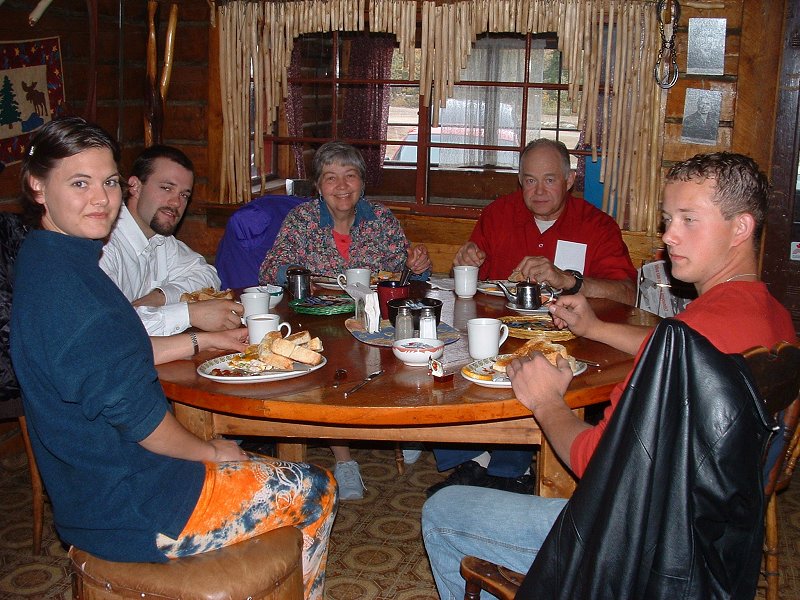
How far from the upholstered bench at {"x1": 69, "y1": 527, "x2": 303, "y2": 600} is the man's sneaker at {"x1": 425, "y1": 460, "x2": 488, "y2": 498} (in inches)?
61.8

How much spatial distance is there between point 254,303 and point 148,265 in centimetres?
91

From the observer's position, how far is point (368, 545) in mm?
3059

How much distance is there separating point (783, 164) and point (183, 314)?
10.9 feet

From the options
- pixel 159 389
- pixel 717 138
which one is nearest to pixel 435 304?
pixel 159 389

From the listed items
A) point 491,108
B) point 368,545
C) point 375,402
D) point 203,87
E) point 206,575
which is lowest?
point 368,545

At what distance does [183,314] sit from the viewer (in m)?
2.46

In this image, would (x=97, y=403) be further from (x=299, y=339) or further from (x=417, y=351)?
(x=417, y=351)

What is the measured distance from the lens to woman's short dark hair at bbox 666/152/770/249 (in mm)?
1740

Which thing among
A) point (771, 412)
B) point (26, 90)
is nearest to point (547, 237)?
point (771, 412)

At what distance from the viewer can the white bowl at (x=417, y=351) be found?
216 centimetres

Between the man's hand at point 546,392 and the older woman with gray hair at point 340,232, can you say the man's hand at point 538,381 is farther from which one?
the older woman with gray hair at point 340,232

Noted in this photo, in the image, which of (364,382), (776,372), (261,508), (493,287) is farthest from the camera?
(493,287)

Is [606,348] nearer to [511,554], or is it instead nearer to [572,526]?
[511,554]

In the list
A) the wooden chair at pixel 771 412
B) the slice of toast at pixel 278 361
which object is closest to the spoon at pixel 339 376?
the slice of toast at pixel 278 361
